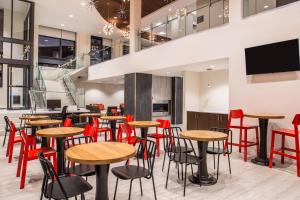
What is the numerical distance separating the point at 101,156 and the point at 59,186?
0.51 m

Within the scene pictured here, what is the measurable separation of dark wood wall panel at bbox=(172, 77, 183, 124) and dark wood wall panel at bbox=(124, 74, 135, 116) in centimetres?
302

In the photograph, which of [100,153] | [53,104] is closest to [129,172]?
[100,153]

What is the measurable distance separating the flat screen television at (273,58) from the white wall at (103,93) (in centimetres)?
1212

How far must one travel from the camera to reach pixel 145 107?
9961 mm

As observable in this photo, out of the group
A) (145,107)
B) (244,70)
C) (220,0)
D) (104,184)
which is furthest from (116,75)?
(104,184)

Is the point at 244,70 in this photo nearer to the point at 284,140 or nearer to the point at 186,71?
the point at 284,140

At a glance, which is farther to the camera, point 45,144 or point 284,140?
point 284,140

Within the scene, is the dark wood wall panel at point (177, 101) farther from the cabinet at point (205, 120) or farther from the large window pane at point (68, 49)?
the large window pane at point (68, 49)

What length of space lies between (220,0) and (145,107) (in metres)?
5.18

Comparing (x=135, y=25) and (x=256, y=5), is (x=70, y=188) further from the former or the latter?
(x=135, y=25)

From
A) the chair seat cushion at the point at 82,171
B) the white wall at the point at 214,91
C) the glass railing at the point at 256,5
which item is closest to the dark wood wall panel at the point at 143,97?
the white wall at the point at 214,91

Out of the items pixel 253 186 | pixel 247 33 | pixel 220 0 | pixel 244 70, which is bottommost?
pixel 253 186

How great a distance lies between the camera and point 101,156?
2.25 meters

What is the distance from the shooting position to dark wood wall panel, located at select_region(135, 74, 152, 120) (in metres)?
9.64
